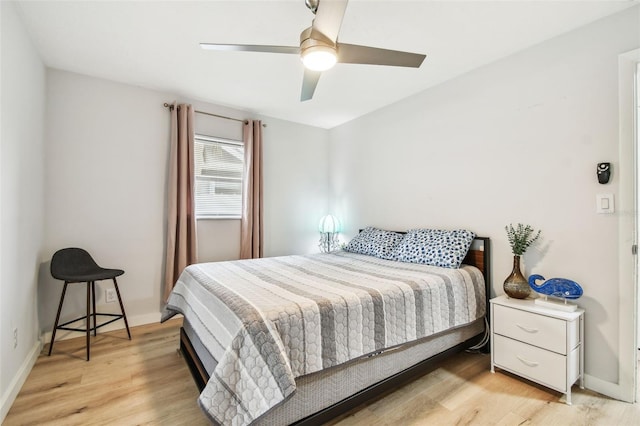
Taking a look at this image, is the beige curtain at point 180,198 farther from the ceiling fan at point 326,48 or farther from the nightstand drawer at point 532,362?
the nightstand drawer at point 532,362

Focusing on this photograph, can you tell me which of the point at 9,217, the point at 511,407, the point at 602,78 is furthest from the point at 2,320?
the point at 602,78

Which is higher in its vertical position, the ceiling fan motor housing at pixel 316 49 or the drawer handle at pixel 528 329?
the ceiling fan motor housing at pixel 316 49

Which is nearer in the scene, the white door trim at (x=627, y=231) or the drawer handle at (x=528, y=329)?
the white door trim at (x=627, y=231)

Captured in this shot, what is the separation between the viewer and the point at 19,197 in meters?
2.02

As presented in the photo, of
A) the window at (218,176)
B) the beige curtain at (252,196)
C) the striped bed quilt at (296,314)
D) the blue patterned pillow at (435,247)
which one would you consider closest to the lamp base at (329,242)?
the beige curtain at (252,196)

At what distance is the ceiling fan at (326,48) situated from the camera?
4.81ft

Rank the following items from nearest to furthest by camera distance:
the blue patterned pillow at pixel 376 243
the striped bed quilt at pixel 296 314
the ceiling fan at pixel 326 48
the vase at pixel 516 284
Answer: the striped bed quilt at pixel 296 314
the ceiling fan at pixel 326 48
the vase at pixel 516 284
the blue patterned pillow at pixel 376 243

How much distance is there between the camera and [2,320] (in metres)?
1.74

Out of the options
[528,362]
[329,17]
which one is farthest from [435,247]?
[329,17]

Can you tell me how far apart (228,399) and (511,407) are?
5.53ft

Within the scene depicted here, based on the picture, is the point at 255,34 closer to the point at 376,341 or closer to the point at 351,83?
the point at 351,83

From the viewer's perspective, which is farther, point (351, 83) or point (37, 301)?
point (351, 83)

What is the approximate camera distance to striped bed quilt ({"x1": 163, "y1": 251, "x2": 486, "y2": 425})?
4.24 ft

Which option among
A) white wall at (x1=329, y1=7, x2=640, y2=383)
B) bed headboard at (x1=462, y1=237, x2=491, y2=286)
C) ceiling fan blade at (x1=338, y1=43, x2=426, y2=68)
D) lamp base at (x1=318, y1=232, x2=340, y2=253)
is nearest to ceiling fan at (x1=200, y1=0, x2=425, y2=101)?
ceiling fan blade at (x1=338, y1=43, x2=426, y2=68)
